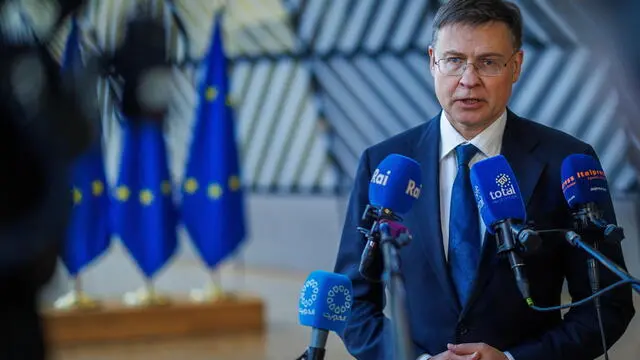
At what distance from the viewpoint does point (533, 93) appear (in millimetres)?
12867

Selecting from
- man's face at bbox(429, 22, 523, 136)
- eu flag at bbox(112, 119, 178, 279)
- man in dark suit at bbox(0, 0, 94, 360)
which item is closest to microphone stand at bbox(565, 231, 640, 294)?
man's face at bbox(429, 22, 523, 136)

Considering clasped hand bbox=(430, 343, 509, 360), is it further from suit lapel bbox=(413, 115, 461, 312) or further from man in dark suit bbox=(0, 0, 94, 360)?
man in dark suit bbox=(0, 0, 94, 360)

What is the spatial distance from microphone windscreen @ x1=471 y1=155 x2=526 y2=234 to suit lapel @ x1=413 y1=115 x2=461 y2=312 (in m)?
0.30

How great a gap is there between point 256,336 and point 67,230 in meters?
8.69

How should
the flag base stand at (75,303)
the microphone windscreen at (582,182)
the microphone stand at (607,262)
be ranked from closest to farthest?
the microphone stand at (607,262), the microphone windscreen at (582,182), the flag base stand at (75,303)

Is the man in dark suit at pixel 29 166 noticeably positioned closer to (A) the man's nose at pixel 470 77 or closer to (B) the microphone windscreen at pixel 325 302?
(B) the microphone windscreen at pixel 325 302

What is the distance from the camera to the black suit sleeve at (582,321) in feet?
8.12

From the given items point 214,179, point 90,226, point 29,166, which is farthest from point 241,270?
point 29,166

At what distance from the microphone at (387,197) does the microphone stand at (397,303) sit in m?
0.18

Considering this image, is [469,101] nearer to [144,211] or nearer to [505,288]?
[505,288]

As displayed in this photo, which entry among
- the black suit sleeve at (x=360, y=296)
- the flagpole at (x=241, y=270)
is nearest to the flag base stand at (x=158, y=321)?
the flagpole at (x=241, y=270)

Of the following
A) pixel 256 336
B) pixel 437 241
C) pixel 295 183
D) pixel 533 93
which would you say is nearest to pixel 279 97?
pixel 295 183

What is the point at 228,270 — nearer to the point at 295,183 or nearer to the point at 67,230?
the point at 295,183

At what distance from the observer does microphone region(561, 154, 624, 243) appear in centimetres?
226
